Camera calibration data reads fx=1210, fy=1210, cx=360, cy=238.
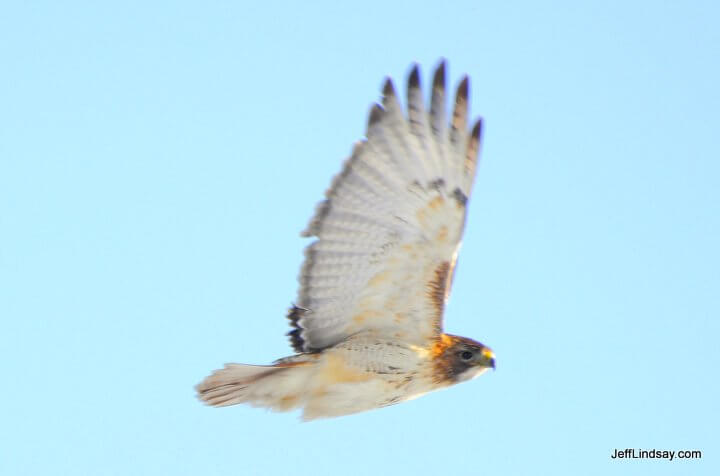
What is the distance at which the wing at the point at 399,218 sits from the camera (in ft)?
27.3

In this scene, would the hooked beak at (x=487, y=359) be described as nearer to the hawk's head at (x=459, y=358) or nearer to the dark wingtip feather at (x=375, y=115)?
the hawk's head at (x=459, y=358)

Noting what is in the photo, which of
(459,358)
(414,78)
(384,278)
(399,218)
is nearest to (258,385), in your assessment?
(384,278)

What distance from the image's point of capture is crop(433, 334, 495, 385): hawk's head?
28.6ft

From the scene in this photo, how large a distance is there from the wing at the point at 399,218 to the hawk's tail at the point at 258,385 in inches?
21.9

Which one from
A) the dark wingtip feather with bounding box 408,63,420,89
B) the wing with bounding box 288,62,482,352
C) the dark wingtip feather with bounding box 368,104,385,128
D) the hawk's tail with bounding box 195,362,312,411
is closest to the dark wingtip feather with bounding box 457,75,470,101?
the wing with bounding box 288,62,482,352

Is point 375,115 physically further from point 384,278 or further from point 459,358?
point 459,358

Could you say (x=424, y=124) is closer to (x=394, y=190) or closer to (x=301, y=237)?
(x=394, y=190)

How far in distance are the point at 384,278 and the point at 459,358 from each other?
31.6 inches

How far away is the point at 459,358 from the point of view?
28.7ft

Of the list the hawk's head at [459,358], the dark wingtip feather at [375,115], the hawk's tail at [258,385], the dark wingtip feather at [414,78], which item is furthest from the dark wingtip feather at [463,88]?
the hawk's tail at [258,385]

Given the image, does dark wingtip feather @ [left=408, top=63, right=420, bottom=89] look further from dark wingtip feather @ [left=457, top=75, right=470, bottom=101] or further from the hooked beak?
the hooked beak

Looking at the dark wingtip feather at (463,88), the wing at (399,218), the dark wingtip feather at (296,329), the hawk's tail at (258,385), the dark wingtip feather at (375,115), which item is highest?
the dark wingtip feather at (463,88)

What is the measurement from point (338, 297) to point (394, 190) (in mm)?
927

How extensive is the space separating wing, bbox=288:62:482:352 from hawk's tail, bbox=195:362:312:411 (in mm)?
557
